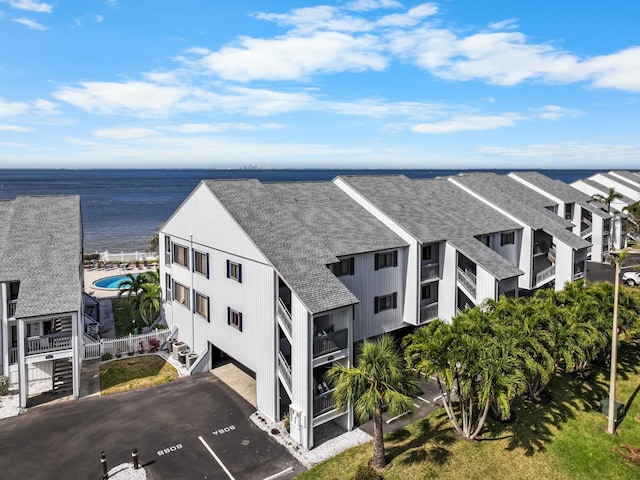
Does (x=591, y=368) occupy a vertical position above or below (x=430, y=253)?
below

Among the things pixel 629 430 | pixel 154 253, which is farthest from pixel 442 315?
pixel 154 253

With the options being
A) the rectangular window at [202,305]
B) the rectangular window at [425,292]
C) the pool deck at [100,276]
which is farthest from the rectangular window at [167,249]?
the rectangular window at [425,292]

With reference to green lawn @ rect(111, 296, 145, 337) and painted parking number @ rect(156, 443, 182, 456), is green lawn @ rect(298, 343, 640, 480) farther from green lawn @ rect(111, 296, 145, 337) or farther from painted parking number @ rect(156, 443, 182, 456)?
green lawn @ rect(111, 296, 145, 337)

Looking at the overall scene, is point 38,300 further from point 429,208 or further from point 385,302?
point 429,208

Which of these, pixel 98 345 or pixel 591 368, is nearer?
pixel 591 368

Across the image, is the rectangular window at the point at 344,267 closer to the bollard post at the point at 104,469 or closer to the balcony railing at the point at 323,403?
the balcony railing at the point at 323,403

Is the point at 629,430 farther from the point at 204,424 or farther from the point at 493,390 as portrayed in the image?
the point at 204,424

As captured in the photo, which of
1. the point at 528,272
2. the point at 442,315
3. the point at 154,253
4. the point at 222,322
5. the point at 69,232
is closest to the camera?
the point at 222,322

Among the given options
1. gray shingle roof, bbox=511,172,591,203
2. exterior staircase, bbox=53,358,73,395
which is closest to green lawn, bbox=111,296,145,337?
exterior staircase, bbox=53,358,73,395
